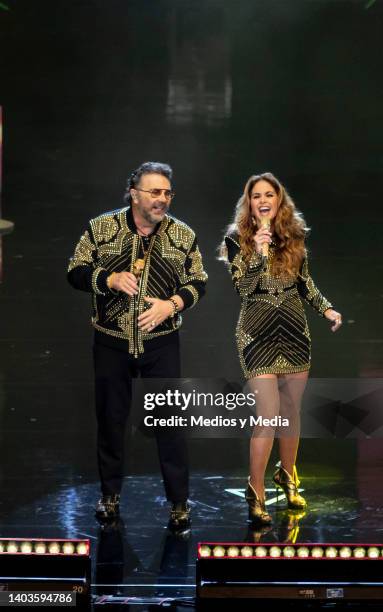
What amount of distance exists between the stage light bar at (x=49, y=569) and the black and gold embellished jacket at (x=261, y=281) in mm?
1929

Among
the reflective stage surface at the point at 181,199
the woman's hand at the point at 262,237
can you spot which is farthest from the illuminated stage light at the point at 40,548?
the woman's hand at the point at 262,237

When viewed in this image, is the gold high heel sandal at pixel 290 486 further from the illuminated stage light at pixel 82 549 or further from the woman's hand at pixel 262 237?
the illuminated stage light at pixel 82 549

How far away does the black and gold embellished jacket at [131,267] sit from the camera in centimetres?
609

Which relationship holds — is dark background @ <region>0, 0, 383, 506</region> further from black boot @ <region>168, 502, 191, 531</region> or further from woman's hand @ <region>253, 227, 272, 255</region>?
woman's hand @ <region>253, 227, 272, 255</region>

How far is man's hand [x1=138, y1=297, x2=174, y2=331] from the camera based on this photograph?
5863 millimetres

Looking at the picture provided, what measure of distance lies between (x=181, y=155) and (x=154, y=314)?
1094 centimetres

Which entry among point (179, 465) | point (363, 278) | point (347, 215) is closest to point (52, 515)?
point (179, 465)

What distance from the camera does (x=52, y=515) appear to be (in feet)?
20.4

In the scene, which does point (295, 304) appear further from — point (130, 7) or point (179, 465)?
point (130, 7)

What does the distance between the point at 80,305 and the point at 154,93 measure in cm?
908

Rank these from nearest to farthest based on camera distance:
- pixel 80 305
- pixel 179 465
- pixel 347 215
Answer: pixel 179 465 < pixel 80 305 < pixel 347 215

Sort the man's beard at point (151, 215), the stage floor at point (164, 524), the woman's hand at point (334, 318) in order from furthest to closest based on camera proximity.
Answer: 1. the woman's hand at point (334, 318)
2. the man's beard at point (151, 215)
3. the stage floor at point (164, 524)

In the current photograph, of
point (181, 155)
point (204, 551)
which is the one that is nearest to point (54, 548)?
point (204, 551)

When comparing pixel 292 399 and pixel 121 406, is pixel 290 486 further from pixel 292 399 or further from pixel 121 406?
pixel 121 406
